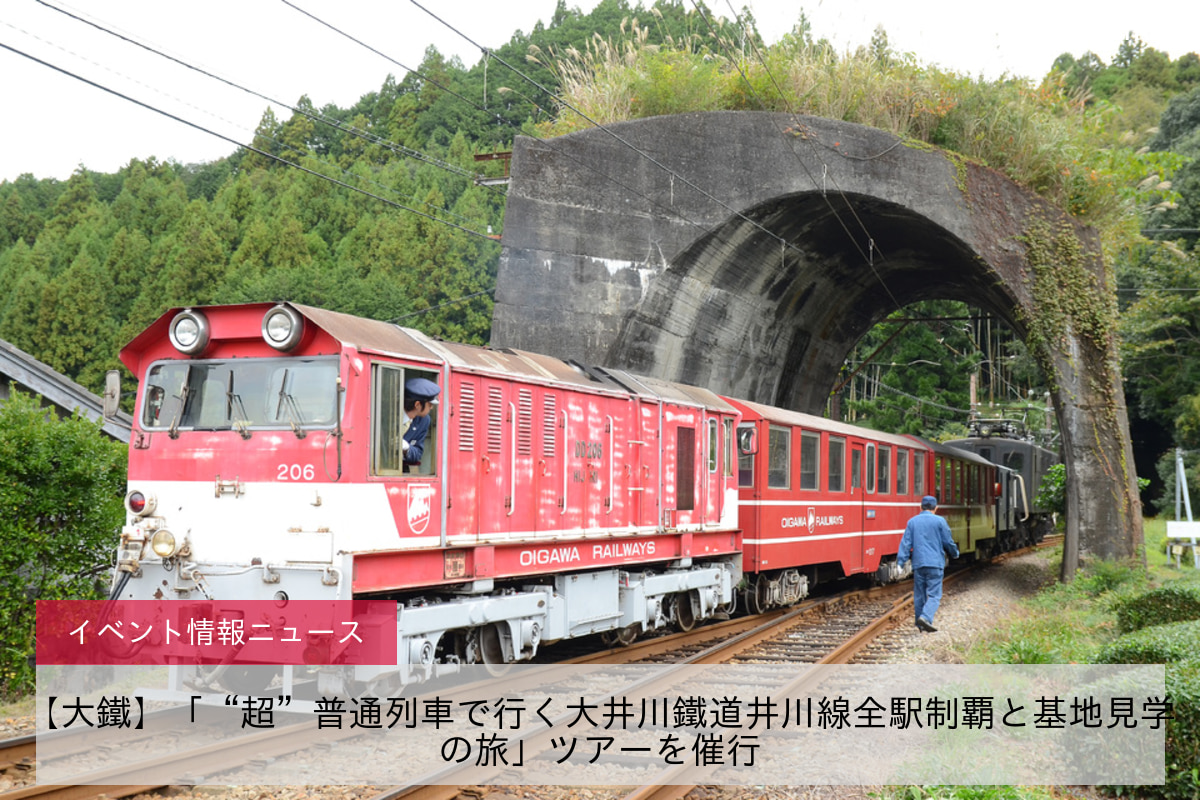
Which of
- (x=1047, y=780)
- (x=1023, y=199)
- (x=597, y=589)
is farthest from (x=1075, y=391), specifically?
(x=1047, y=780)

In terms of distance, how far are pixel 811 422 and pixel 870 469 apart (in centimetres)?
300

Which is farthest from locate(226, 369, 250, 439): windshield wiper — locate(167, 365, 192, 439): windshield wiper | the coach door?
the coach door

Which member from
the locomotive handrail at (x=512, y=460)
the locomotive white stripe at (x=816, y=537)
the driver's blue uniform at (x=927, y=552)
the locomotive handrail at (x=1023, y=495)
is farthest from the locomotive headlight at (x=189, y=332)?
the locomotive handrail at (x=1023, y=495)

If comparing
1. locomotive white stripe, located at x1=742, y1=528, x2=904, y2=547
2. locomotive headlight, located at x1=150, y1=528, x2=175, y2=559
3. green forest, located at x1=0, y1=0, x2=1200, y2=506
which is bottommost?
locomotive white stripe, located at x1=742, y1=528, x2=904, y2=547

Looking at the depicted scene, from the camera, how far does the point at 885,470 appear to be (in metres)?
20.2

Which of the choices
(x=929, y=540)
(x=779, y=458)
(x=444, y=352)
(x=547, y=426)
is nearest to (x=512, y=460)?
(x=547, y=426)

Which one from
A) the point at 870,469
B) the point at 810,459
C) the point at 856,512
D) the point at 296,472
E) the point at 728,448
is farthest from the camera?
the point at 870,469

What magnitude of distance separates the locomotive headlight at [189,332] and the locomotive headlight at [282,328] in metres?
0.64

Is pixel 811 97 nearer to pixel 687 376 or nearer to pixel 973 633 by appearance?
pixel 687 376

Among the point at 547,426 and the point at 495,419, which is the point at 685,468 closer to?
the point at 547,426

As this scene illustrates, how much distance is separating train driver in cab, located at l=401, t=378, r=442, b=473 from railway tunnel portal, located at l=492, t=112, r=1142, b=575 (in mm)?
10034

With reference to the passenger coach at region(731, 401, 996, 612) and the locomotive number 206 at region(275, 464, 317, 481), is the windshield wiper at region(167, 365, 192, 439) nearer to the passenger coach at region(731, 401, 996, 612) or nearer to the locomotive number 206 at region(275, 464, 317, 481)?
the locomotive number 206 at region(275, 464, 317, 481)

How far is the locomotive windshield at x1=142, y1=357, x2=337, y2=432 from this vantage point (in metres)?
7.85

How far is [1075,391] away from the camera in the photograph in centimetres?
1822
